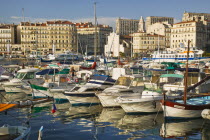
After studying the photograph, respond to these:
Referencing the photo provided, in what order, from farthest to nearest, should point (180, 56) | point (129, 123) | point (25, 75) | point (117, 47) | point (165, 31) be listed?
point (117, 47) → point (165, 31) → point (180, 56) → point (25, 75) → point (129, 123)

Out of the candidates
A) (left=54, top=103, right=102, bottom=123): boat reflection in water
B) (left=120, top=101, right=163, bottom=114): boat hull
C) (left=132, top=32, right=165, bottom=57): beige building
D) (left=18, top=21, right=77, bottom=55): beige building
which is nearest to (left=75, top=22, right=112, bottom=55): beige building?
(left=18, top=21, right=77, bottom=55): beige building

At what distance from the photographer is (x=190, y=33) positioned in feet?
369

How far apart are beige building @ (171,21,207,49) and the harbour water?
9044cm

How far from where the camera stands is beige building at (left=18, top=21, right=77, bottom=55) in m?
136

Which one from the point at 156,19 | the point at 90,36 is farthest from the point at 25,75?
the point at 156,19

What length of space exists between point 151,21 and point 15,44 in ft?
250

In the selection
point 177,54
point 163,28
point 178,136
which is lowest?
point 178,136

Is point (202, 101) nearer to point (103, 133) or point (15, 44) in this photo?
point (103, 133)

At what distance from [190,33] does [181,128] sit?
315ft

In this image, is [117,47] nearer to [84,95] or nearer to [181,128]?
[84,95]

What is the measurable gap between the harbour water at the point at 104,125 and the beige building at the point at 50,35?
365 ft

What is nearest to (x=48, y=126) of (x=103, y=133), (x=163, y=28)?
(x=103, y=133)

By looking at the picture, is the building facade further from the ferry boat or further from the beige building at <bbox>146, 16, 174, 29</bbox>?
the ferry boat

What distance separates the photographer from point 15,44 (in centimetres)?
14412
